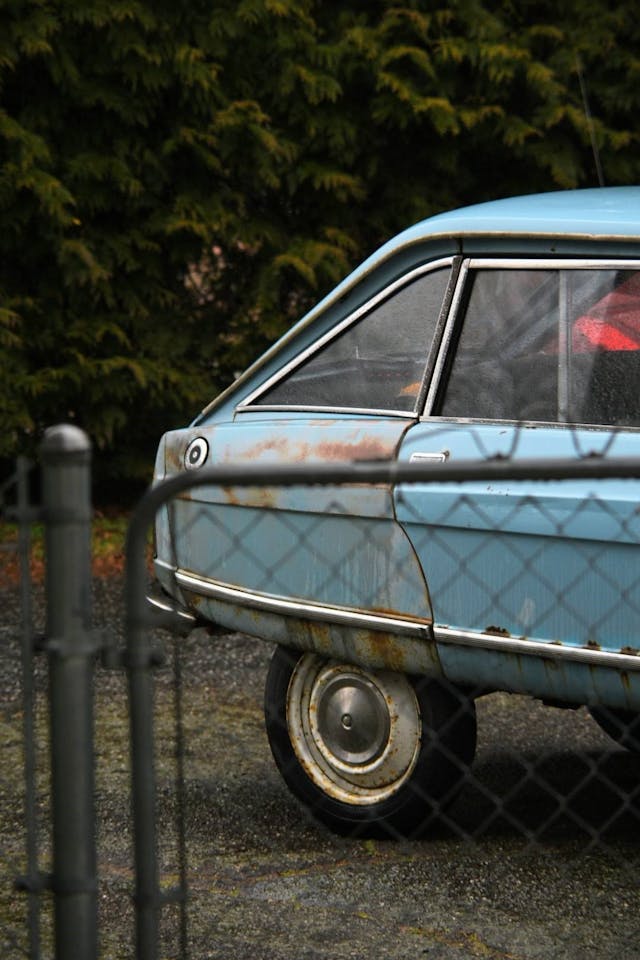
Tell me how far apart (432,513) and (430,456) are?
15 centimetres

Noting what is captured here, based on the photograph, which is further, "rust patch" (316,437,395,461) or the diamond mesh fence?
"rust patch" (316,437,395,461)

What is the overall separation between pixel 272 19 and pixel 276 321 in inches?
74.3

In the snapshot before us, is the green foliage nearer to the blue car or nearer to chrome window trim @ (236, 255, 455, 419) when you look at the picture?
chrome window trim @ (236, 255, 455, 419)

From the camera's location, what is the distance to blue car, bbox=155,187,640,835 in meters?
3.39

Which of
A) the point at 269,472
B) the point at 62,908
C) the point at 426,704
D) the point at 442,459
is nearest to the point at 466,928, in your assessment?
the point at 426,704

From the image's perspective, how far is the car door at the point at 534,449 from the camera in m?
3.32

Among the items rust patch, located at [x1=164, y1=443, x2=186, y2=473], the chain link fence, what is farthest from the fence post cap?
rust patch, located at [x1=164, y1=443, x2=186, y2=473]

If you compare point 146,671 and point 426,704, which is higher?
point 146,671

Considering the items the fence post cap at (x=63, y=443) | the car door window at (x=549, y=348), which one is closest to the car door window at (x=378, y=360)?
the car door window at (x=549, y=348)

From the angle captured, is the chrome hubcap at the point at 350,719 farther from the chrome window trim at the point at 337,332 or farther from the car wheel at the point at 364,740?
the chrome window trim at the point at 337,332

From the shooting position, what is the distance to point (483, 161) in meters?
9.40

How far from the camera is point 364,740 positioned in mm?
3912

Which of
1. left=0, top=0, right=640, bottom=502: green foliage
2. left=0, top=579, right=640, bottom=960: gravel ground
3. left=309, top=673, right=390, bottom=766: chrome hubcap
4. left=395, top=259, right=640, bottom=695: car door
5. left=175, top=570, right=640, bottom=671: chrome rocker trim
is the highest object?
left=0, top=0, right=640, bottom=502: green foliage

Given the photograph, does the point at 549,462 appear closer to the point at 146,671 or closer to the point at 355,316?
the point at 146,671
